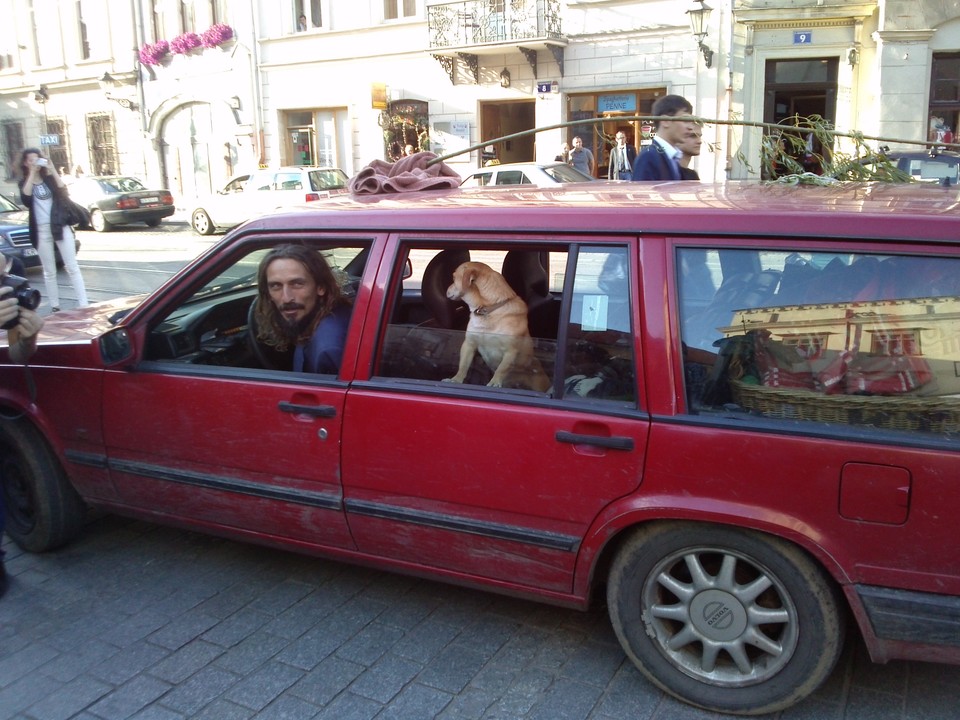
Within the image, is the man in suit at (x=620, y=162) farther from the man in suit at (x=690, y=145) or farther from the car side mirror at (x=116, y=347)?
the car side mirror at (x=116, y=347)

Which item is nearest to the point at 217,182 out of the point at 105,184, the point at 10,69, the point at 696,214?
the point at 105,184

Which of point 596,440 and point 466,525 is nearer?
point 596,440

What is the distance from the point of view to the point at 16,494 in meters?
4.07

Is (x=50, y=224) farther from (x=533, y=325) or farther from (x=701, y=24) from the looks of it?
(x=701, y=24)

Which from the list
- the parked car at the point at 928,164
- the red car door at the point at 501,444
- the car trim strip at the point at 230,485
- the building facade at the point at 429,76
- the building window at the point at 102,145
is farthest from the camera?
the building window at the point at 102,145

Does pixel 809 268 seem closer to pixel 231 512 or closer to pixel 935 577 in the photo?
pixel 935 577

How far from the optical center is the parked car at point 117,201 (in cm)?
2112

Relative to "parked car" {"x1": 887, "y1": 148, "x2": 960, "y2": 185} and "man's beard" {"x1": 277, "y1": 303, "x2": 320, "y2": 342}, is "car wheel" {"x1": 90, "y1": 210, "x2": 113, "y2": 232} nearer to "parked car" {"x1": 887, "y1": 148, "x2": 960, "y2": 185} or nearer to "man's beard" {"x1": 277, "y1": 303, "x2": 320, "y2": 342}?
"parked car" {"x1": 887, "y1": 148, "x2": 960, "y2": 185}

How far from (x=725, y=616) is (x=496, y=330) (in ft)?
4.09

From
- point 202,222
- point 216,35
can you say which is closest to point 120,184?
point 202,222

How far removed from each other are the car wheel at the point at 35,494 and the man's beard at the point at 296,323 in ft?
4.21

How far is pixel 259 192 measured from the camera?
19109 millimetres

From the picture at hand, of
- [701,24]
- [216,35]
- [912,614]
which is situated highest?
[216,35]

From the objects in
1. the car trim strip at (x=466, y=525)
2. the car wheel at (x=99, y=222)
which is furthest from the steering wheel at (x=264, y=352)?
the car wheel at (x=99, y=222)
